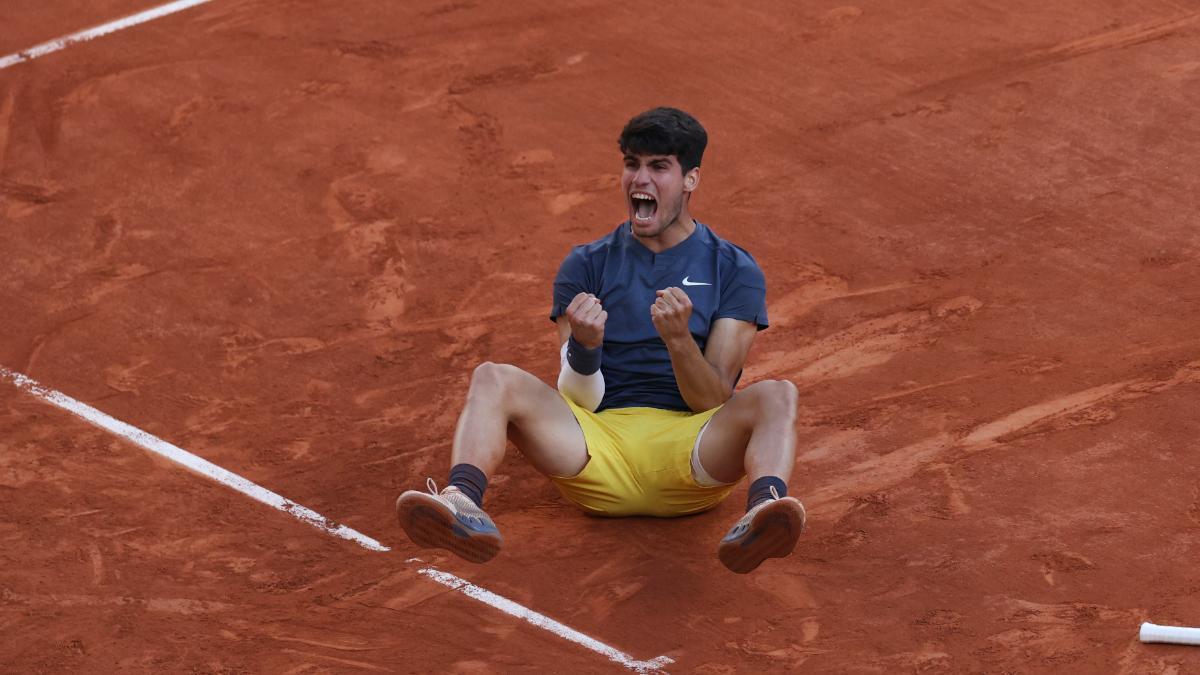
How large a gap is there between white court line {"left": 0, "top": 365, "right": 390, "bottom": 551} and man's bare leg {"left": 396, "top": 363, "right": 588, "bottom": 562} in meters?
0.80

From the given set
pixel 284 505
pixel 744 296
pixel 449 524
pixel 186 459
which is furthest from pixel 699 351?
pixel 186 459

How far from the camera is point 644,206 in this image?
696cm

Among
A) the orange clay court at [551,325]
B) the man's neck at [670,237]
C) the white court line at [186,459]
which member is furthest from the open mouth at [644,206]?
the white court line at [186,459]

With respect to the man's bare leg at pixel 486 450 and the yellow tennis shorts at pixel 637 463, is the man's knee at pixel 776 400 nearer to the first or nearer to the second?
the yellow tennis shorts at pixel 637 463

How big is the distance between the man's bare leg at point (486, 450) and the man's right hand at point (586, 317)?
0.33 metres

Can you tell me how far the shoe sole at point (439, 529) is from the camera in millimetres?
5930

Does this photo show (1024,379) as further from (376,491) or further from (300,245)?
(300,245)

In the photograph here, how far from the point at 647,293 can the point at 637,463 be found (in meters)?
0.69

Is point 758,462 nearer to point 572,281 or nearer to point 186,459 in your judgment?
point 572,281

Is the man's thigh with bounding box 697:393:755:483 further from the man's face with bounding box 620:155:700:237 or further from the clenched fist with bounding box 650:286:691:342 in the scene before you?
the man's face with bounding box 620:155:700:237

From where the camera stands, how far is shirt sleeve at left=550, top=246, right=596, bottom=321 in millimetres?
7031

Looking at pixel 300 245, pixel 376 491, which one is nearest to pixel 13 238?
pixel 300 245

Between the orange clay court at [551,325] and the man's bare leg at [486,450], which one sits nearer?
the man's bare leg at [486,450]

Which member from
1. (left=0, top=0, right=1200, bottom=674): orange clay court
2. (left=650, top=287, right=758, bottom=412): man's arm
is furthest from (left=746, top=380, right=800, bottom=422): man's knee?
(left=0, top=0, right=1200, bottom=674): orange clay court
